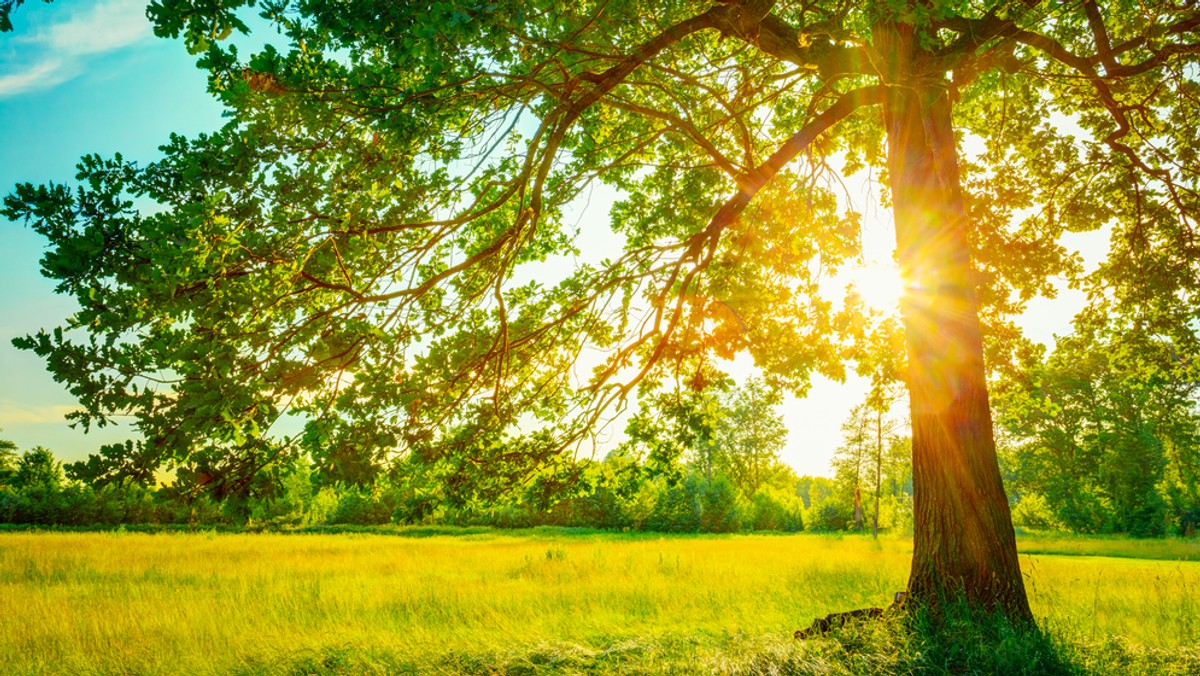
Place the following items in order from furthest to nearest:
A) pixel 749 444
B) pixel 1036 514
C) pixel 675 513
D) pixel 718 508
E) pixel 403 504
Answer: pixel 749 444 < pixel 718 508 < pixel 1036 514 < pixel 675 513 < pixel 403 504

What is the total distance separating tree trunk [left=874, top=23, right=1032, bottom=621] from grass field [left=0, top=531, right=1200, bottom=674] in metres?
0.74

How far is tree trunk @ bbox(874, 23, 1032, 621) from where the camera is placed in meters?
5.82

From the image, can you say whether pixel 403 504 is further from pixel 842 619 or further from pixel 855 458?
pixel 855 458

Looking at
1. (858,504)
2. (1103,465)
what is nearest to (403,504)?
(858,504)

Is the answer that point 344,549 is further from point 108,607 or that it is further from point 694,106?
point 694,106

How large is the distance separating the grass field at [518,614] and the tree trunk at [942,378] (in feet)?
2.41

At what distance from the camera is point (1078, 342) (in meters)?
11.1

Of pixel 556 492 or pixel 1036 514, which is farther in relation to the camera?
pixel 1036 514

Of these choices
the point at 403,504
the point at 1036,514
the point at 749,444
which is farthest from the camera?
the point at 749,444

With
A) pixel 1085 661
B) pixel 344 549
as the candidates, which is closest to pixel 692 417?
pixel 1085 661

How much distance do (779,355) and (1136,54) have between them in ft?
21.8

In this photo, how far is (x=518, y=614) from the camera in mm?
9648

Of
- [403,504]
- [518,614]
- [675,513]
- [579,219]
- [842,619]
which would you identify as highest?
[579,219]

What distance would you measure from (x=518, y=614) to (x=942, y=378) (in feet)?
24.9
